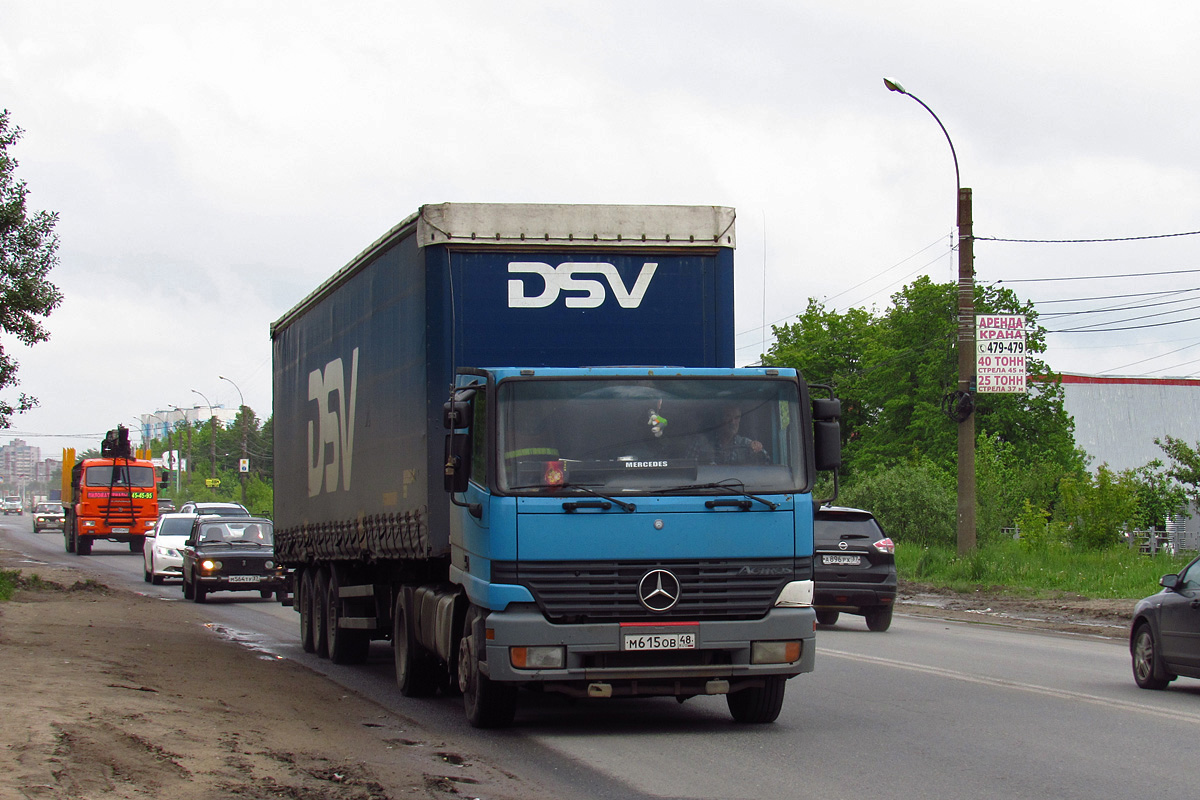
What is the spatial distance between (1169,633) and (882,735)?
4078 mm

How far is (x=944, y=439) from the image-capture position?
60.2 m

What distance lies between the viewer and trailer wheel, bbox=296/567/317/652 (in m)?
17.5

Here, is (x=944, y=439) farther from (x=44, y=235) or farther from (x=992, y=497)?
(x=44, y=235)

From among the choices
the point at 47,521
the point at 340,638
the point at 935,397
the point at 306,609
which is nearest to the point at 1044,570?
the point at 306,609

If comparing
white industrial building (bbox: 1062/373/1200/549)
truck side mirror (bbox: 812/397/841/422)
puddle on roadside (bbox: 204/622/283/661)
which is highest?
white industrial building (bbox: 1062/373/1200/549)

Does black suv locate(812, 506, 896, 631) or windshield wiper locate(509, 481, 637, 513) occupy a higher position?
windshield wiper locate(509, 481, 637, 513)

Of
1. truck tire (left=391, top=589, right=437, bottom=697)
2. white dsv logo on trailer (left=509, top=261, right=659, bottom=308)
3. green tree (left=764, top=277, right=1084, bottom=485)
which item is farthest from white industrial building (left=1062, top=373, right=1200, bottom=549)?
white dsv logo on trailer (left=509, top=261, right=659, bottom=308)

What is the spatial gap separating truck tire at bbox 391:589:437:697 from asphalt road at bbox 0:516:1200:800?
196mm

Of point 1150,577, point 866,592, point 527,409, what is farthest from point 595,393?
point 1150,577

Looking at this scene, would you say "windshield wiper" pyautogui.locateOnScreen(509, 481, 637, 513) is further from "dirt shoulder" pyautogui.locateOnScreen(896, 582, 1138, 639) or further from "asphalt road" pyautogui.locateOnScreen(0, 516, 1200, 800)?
"dirt shoulder" pyautogui.locateOnScreen(896, 582, 1138, 639)

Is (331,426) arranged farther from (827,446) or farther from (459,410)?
(827,446)

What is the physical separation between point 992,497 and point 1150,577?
8.34 m

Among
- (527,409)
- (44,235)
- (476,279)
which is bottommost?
(527,409)

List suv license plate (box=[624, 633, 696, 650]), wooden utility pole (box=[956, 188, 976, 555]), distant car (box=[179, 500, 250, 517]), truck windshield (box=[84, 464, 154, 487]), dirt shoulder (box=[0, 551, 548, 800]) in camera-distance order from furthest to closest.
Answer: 1. distant car (box=[179, 500, 250, 517])
2. truck windshield (box=[84, 464, 154, 487])
3. wooden utility pole (box=[956, 188, 976, 555])
4. suv license plate (box=[624, 633, 696, 650])
5. dirt shoulder (box=[0, 551, 548, 800])
